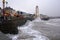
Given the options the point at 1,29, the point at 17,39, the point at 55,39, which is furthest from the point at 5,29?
the point at 55,39

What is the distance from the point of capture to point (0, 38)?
19.4 ft

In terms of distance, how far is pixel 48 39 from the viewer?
8.01m

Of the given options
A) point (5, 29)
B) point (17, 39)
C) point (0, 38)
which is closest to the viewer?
point (0, 38)

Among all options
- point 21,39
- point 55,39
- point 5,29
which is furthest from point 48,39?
point 5,29

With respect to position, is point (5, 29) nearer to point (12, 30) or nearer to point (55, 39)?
point (12, 30)

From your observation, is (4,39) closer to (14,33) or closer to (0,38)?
(0,38)

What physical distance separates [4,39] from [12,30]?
2254mm

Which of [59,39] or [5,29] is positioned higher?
[5,29]

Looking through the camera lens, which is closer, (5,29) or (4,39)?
(4,39)

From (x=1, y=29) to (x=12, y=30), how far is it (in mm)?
568

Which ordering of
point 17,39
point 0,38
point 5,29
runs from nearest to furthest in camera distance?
point 0,38 < point 17,39 < point 5,29

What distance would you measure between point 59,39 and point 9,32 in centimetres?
250

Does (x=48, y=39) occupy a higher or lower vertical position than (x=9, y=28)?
lower

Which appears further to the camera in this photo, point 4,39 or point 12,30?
point 12,30
